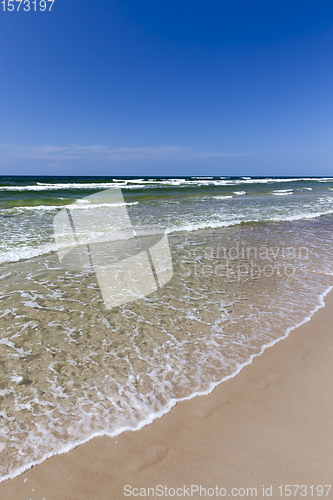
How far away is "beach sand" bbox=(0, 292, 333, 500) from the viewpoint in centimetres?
168

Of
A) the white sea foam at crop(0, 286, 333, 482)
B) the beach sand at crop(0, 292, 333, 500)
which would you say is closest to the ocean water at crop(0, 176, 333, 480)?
the white sea foam at crop(0, 286, 333, 482)

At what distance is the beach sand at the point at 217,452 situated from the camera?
Answer: 5.51ft

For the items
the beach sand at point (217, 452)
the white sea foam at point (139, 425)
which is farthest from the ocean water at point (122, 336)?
the beach sand at point (217, 452)

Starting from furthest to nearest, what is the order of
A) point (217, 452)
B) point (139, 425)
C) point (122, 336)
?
point (122, 336), point (139, 425), point (217, 452)

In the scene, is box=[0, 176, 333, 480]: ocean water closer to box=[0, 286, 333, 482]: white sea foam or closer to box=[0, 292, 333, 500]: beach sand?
box=[0, 286, 333, 482]: white sea foam

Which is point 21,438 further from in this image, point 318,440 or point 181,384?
point 318,440

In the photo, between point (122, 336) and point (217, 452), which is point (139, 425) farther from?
point (122, 336)

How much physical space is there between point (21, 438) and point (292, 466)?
1817 millimetres

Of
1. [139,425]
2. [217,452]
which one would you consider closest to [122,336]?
[139,425]

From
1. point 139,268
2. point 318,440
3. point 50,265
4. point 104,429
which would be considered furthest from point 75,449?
point 50,265

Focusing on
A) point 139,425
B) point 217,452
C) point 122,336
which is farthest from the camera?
point 122,336

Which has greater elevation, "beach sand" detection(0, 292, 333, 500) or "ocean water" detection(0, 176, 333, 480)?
"ocean water" detection(0, 176, 333, 480)

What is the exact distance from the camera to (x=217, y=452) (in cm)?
188

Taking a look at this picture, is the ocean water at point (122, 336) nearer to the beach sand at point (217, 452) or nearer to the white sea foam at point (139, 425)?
the white sea foam at point (139, 425)
